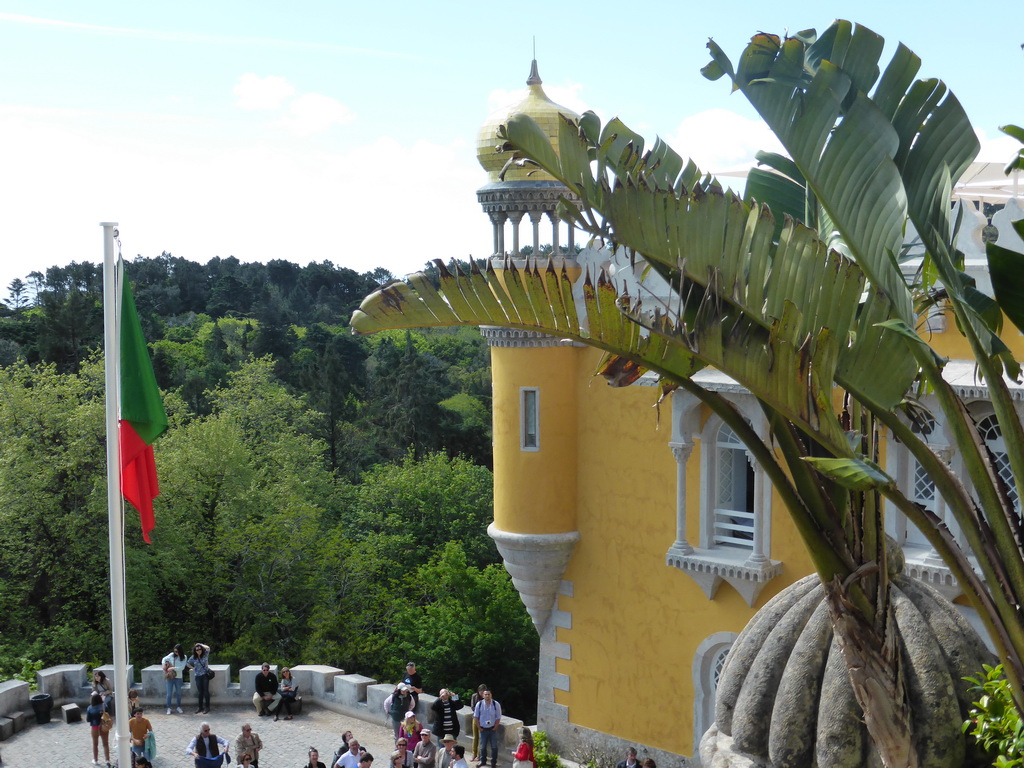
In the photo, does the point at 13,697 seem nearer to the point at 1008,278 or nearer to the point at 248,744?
the point at 248,744

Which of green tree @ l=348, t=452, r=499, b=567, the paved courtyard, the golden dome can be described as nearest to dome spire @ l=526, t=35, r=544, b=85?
the golden dome

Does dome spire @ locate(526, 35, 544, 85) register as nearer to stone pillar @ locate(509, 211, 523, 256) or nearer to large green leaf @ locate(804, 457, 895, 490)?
stone pillar @ locate(509, 211, 523, 256)

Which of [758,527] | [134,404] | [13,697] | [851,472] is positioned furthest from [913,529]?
[13,697]

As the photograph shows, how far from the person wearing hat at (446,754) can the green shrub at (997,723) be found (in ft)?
27.6

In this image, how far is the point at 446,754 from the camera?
47.9ft

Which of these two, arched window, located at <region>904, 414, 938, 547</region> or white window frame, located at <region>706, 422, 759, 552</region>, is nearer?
arched window, located at <region>904, 414, 938, 547</region>

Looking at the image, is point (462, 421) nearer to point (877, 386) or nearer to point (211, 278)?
point (211, 278)

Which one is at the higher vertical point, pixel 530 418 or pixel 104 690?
pixel 530 418

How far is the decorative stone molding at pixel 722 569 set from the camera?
15164 millimetres

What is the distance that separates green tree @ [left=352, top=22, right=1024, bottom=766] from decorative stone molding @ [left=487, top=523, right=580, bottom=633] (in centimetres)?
1104

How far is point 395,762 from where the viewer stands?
1349 centimetres

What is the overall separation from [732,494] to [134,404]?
8.93 m

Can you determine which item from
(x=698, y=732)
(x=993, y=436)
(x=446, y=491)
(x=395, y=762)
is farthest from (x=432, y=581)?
(x=993, y=436)

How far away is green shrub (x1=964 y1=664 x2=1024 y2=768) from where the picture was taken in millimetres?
6363
